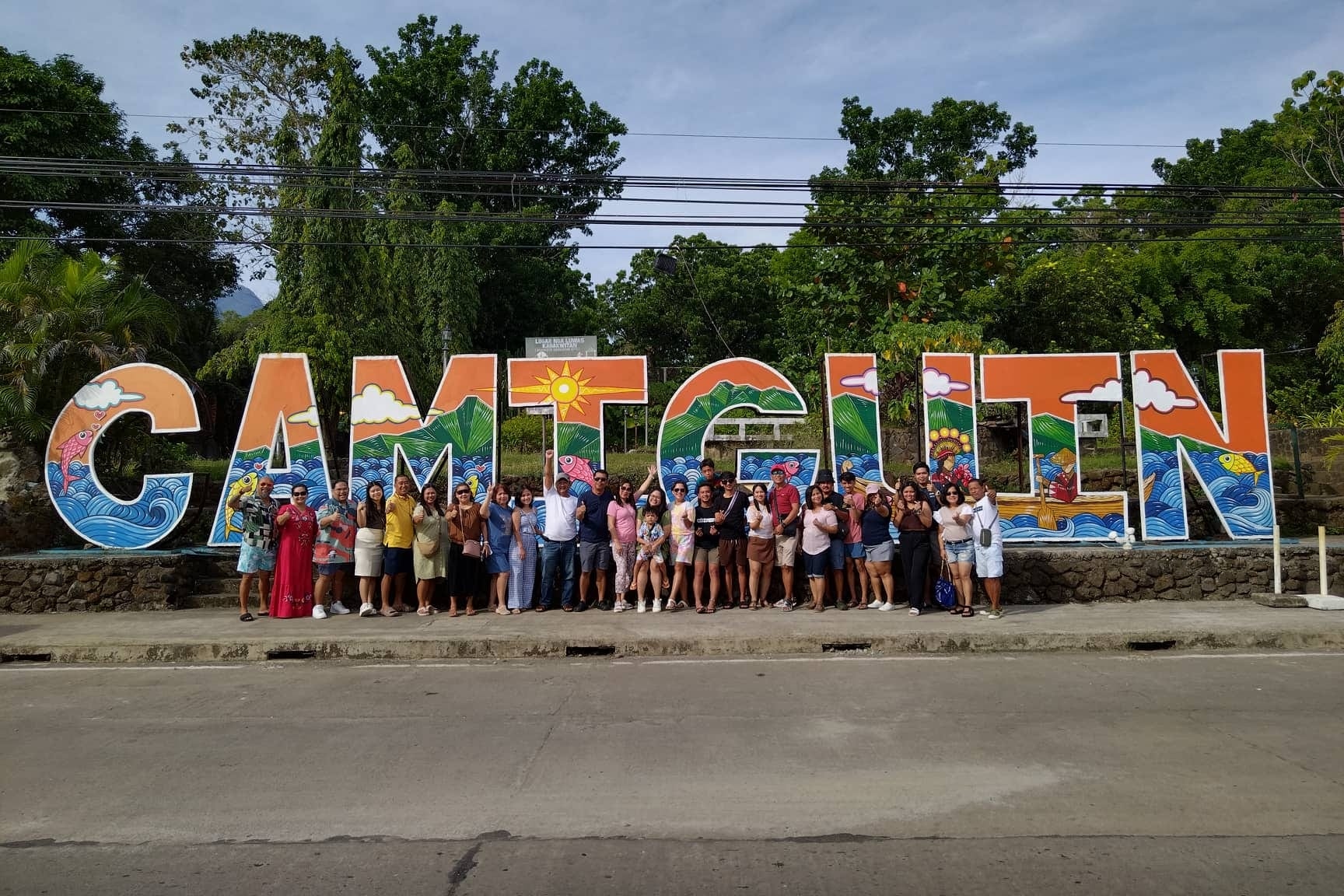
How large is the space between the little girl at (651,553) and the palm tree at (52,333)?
9.27m

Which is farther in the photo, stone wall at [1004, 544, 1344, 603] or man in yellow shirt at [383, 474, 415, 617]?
stone wall at [1004, 544, 1344, 603]

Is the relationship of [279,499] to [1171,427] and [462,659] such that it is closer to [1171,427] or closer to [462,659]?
[462,659]

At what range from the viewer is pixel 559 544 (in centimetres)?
1159

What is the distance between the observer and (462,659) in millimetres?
9477

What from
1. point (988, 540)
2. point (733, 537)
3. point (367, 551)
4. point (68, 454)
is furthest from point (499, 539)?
point (68, 454)

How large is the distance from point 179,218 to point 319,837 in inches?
1221

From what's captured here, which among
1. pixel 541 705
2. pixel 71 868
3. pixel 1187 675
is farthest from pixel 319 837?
pixel 1187 675

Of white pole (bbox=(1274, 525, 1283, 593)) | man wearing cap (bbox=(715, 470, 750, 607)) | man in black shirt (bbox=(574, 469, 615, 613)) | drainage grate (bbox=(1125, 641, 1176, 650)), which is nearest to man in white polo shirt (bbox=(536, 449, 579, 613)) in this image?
man in black shirt (bbox=(574, 469, 615, 613))

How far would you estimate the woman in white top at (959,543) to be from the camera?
10.8 metres

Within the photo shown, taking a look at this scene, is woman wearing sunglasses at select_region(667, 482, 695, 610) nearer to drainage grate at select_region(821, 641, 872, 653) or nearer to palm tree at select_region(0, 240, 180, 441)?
drainage grate at select_region(821, 641, 872, 653)

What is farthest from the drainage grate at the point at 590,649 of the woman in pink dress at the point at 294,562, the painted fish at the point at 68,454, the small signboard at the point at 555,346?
the small signboard at the point at 555,346

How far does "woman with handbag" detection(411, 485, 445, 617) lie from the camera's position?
11.2 meters

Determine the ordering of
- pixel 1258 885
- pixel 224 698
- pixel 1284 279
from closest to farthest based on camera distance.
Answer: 1. pixel 1258 885
2. pixel 224 698
3. pixel 1284 279

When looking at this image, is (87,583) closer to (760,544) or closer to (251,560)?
(251,560)
